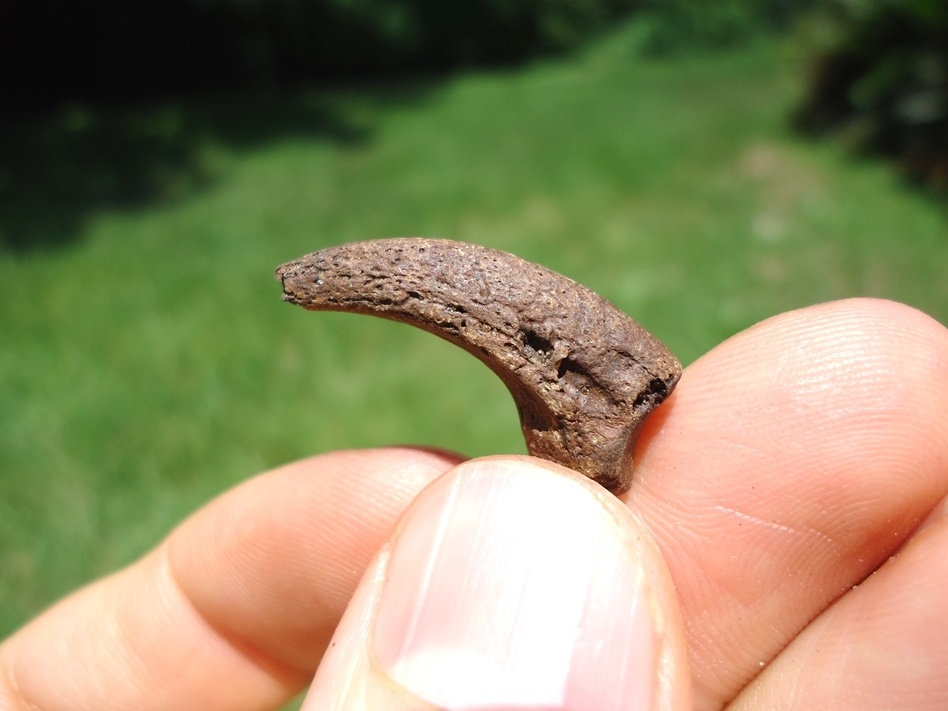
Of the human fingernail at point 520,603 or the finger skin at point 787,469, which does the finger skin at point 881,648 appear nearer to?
the finger skin at point 787,469

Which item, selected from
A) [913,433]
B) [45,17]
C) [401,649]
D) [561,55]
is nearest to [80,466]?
[401,649]

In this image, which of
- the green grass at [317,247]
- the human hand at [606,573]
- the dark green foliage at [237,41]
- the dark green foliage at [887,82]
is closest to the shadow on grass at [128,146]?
the green grass at [317,247]

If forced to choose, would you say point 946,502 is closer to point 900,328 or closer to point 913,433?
point 913,433

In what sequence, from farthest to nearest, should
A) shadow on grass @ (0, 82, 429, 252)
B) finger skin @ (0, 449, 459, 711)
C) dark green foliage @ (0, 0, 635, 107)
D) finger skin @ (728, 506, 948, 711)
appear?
dark green foliage @ (0, 0, 635, 107) → shadow on grass @ (0, 82, 429, 252) → finger skin @ (0, 449, 459, 711) → finger skin @ (728, 506, 948, 711)

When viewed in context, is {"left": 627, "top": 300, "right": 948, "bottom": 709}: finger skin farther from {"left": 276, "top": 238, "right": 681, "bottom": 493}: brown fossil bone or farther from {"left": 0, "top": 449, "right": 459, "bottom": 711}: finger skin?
{"left": 0, "top": 449, "right": 459, "bottom": 711}: finger skin

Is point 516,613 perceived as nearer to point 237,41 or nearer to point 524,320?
point 524,320

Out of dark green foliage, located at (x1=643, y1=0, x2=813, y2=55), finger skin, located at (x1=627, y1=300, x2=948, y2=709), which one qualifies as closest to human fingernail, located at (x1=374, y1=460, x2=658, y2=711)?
finger skin, located at (x1=627, y1=300, x2=948, y2=709)
